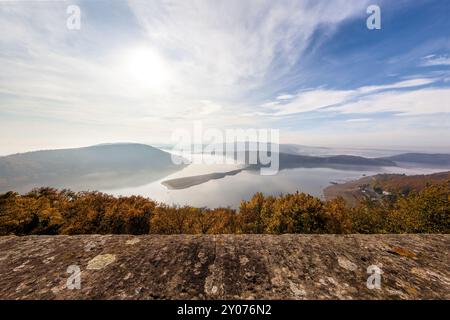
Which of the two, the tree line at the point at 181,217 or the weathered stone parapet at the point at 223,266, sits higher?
the weathered stone parapet at the point at 223,266

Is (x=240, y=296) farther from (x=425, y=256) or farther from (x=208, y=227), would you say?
(x=208, y=227)

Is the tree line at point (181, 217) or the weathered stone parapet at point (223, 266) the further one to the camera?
the tree line at point (181, 217)

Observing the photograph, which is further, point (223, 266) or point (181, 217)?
point (181, 217)

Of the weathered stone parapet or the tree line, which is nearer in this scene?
the weathered stone parapet

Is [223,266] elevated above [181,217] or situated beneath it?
elevated above

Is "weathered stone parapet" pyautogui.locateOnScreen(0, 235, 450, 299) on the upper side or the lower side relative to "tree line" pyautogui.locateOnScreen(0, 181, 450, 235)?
upper
